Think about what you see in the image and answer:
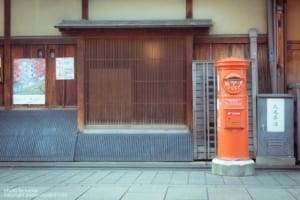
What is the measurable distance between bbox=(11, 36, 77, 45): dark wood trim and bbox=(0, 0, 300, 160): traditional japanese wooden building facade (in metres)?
0.04

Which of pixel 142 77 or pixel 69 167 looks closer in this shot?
pixel 69 167

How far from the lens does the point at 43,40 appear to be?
12.5m

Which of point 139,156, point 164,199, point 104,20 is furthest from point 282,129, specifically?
point 104,20

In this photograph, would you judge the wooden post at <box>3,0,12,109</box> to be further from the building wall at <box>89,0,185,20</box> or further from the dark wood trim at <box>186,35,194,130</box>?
the dark wood trim at <box>186,35,194,130</box>

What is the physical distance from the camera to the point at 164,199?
762 cm

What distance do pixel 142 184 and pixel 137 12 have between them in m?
5.15

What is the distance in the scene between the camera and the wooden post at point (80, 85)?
12.1m

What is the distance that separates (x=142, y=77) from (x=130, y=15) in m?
1.66

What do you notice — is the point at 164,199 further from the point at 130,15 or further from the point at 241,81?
the point at 130,15

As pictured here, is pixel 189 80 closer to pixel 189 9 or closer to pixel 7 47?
pixel 189 9

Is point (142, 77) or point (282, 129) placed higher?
point (142, 77)

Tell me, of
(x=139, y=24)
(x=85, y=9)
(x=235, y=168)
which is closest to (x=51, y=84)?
(x=85, y=9)

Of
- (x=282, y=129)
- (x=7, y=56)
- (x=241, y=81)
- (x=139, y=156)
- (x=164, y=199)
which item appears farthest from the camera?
(x=7, y=56)

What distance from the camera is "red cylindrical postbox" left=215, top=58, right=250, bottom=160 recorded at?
985 centimetres
